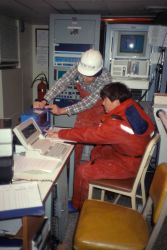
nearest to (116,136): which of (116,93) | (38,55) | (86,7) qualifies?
(116,93)

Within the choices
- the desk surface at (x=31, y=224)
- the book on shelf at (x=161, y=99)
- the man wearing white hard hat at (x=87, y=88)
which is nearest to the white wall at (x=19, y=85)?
the man wearing white hard hat at (x=87, y=88)

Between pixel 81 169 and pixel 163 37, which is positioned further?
pixel 163 37

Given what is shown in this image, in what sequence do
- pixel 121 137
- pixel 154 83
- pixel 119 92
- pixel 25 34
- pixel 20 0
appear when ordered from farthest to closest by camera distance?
pixel 25 34 → pixel 154 83 → pixel 20 0 → pixel 119 92 → pixel 121 137

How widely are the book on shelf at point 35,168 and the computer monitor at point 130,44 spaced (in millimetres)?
1972

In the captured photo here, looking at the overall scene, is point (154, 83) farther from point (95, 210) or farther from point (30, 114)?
point (95, 210)

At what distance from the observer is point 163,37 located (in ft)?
9.38

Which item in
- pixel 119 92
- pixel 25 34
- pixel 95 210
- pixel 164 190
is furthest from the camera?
pixel 25 34

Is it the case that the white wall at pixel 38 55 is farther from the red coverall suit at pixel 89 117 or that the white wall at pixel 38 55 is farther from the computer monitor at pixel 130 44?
the red coverall suit at pixel 89 117

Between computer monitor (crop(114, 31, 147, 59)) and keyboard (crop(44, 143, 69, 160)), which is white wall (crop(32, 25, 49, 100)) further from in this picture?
keyboard (crop(44, 143, 69, 160))

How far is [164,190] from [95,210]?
488 millimetres

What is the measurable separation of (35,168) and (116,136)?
614 mm

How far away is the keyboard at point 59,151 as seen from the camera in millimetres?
1649

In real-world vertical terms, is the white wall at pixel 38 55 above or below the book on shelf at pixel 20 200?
above

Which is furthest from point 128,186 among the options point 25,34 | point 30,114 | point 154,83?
point 25,34
